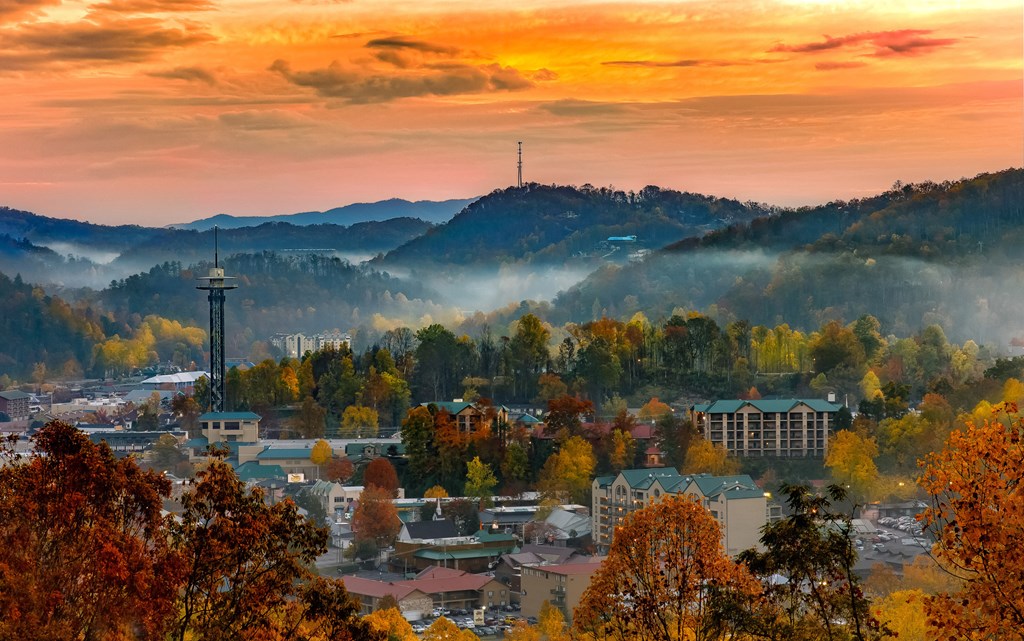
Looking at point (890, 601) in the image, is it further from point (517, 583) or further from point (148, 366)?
point (148, 366)

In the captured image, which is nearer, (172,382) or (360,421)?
(360,421)

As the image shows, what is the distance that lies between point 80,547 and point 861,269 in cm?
6540

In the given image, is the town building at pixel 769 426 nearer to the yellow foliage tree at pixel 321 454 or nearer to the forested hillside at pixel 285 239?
the yellow foliage tree at pixel 321 454

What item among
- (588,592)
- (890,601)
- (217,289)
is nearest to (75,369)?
(217,289)

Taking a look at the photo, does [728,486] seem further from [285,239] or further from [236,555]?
[285,239]

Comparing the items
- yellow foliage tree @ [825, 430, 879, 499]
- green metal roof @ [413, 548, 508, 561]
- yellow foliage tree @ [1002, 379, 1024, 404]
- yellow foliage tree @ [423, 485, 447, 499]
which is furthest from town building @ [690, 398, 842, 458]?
green metal roof @ [413, 548, 508, 561]

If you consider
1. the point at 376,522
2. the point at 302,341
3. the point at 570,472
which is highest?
the point at 570,472

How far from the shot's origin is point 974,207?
274 feet

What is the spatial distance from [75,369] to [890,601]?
64444 millimetres

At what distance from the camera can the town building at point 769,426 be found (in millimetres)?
43094

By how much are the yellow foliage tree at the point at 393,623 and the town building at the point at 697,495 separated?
607 centimetres

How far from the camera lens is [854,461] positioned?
4031 centimetres

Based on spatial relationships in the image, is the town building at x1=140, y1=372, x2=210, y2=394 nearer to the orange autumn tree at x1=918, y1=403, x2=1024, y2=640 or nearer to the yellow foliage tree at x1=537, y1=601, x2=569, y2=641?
the yellow foliage tree at x1=537, y1=601, x2=569, y2=641

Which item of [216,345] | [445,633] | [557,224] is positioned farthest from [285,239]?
[445,633]
